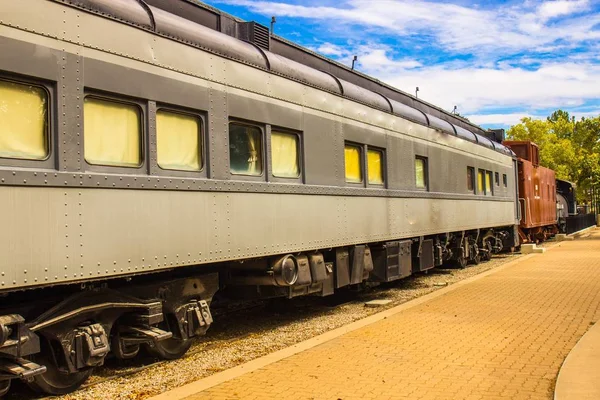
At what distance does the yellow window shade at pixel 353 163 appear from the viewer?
30.1 ft

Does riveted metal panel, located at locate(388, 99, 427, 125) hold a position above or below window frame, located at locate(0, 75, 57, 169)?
above

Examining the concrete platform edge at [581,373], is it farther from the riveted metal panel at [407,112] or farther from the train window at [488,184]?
the train window at [488,184]

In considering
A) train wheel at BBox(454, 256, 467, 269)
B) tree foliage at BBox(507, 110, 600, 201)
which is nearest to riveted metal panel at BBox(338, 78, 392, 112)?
train wheel at BBox(454, 256, 467, 269)

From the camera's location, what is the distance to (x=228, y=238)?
6.51 m

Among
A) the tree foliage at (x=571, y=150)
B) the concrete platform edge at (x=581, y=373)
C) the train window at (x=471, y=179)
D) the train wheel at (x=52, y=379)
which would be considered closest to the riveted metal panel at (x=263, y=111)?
the train wheel at (x=52, y=379)

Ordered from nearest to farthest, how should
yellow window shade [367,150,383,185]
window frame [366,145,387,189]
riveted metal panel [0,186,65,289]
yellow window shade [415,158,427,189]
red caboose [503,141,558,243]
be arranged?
riveted metal panel [0,186,65,289]
window frame [366,145,387,189]
yellow window shade [367,150,383,185]
yellow window shade [415,158,427,189]
red caboose [503,141,558,243]

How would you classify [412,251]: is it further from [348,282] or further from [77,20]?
[77,20]

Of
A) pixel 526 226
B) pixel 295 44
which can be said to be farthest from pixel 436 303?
pixel 526 226

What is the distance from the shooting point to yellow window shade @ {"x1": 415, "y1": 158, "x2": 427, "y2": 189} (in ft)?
38.5

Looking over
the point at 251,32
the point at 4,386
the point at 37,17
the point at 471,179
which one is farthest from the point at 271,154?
the point at 471,179

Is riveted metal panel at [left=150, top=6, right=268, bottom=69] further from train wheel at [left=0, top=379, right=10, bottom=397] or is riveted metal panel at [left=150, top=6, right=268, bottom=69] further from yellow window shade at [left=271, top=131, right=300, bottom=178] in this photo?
train wheel at [left=0, top=379, right=10, bottom=397]

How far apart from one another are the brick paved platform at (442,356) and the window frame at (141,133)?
1858mm

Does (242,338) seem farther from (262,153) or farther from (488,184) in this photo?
(488,184)

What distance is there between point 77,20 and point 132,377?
10.3 feet
